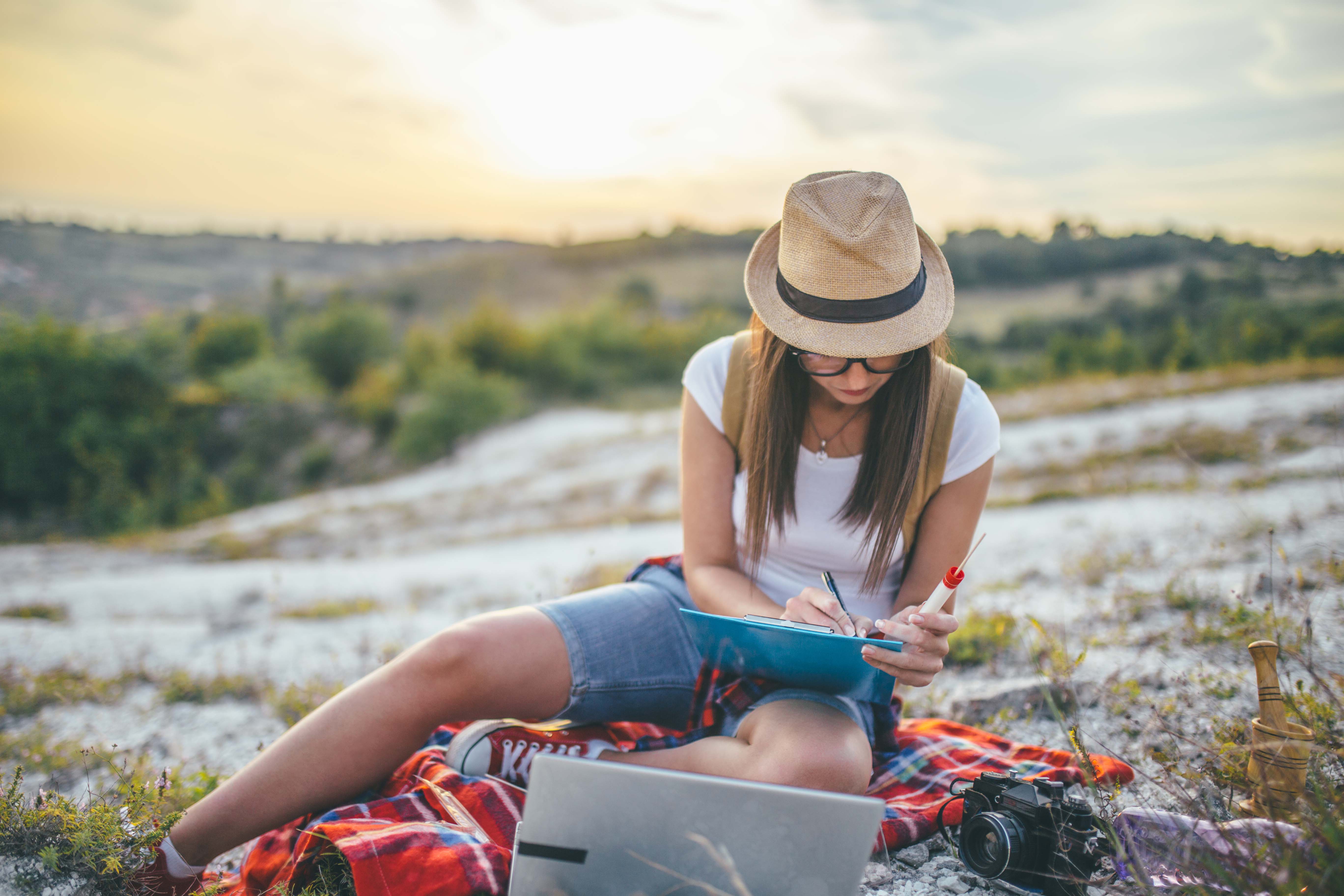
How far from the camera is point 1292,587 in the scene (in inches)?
118

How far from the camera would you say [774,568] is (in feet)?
6.47

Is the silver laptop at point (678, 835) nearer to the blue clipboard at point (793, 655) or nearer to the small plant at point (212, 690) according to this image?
the blue clipboard at point (793, 655)

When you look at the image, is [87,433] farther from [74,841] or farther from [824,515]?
[824,515]

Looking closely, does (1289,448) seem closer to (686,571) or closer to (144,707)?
(686,571)

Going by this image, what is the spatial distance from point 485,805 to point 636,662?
0.49 m

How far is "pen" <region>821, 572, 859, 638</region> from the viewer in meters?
1.50

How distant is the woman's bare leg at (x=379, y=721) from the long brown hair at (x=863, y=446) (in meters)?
0.67

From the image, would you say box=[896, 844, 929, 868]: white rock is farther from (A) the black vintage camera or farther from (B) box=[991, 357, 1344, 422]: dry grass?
(B) box=[991, 357, 1344, 422]: dry grass

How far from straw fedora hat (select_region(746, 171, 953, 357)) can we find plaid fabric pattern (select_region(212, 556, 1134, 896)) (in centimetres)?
89

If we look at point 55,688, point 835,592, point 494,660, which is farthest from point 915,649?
point 55,688

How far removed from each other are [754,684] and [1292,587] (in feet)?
8.75

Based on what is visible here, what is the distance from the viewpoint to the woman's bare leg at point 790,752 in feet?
4.99

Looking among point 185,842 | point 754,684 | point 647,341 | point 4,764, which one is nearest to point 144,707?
point 4,764

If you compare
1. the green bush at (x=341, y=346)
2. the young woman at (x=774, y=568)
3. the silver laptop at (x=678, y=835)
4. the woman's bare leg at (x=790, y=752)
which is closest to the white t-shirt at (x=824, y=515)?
the young woman at (x=774, y=568)
